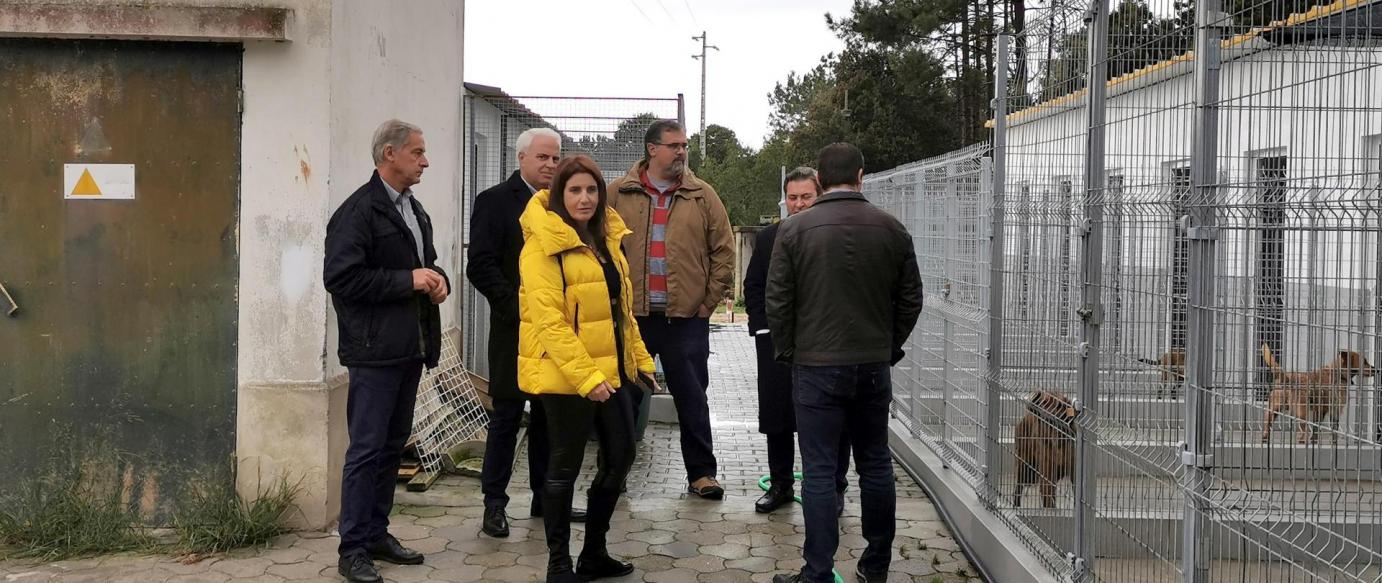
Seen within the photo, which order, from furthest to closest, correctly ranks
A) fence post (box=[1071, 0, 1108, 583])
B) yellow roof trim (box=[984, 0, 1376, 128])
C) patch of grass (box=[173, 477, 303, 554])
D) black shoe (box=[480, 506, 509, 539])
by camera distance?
black shoe (box=[480, 506, 509, 539]), patch of grass (box=[173, 477, 303, 554]), fence post (box=[1071, 0, 1108, 583]), yellow roof trim (box=[984, 0, 1376, 128])

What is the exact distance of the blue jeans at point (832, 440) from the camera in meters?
4.73

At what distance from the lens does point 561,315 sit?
15.5 feet

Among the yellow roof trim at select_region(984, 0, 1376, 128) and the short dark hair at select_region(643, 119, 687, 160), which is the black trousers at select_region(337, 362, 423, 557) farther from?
the yellow roof trim at select_region(984, 0, 1376, 128)

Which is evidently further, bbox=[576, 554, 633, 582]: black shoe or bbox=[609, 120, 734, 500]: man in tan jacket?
bbox=[609, 120, 734, 500]: man in tan jacket

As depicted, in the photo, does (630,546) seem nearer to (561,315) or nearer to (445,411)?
(561,315)

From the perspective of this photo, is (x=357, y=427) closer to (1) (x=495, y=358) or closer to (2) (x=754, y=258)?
(1) (x=495, y=358)

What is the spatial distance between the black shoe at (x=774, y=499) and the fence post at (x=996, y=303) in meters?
1.17

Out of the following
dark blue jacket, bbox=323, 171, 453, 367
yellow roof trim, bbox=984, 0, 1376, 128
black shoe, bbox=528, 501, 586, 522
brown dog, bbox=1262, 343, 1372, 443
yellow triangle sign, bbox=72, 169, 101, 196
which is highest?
yellow roof trim, bbox=984, 0, 1376, 128

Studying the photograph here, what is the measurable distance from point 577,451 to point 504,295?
109 cm

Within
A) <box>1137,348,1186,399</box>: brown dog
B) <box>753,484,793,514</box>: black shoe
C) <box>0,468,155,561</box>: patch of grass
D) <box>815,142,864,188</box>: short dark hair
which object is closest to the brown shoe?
<box>753,484,793,514</box>: black shoe

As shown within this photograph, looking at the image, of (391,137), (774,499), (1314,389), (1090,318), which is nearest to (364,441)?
(391,137)

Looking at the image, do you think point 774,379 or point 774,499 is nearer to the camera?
point 774,379

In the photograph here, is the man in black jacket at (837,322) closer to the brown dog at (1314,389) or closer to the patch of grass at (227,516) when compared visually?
the brown dog at (1314,389)

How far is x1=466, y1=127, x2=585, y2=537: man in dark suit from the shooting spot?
573cm
